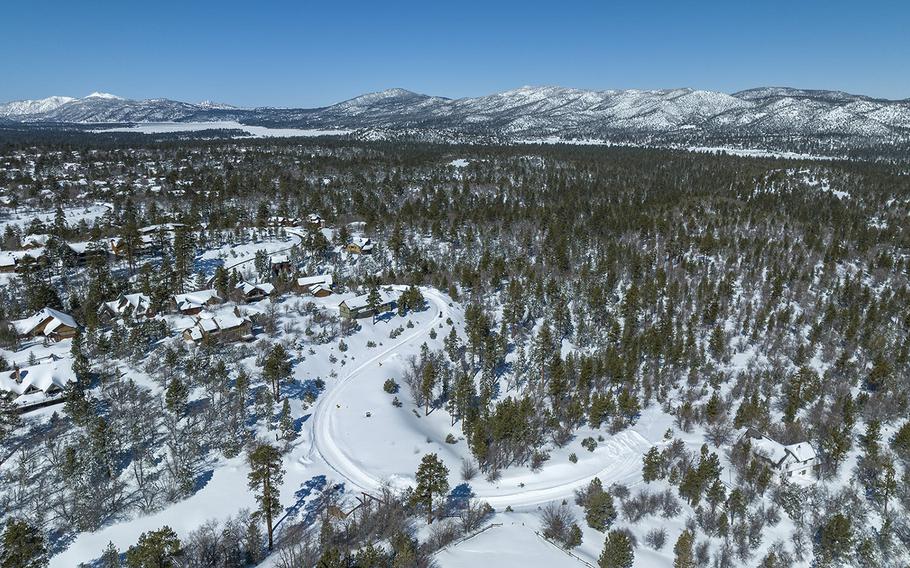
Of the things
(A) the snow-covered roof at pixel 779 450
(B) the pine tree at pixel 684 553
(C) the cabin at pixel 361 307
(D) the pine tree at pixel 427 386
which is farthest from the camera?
(C) the cabin at pixel 361 307

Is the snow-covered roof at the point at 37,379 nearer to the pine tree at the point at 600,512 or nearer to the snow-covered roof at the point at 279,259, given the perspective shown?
the snow-covered roof at the point at 279,259

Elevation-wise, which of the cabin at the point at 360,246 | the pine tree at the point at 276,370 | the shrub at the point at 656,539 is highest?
the cabin at the point at 360,246

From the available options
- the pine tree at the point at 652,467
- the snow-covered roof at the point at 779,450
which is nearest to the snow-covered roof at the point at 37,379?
the pine tree at the point at 652,467

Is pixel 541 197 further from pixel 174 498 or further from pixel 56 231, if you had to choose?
pixel 174 498

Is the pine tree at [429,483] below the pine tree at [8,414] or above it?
below

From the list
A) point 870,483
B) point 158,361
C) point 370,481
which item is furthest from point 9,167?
point 870,483

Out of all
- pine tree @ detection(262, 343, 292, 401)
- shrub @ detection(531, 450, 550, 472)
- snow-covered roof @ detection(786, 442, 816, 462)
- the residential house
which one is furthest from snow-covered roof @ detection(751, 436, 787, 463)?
the residential house
